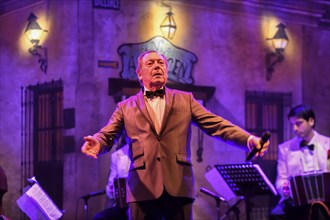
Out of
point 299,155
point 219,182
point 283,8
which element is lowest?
point 219,182

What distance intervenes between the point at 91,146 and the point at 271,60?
6.56 m

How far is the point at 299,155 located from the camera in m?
7.77

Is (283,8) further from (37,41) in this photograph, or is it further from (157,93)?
(157,93)

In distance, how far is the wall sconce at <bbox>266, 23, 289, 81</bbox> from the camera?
9664 mm

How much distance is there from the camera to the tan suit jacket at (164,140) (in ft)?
12.6

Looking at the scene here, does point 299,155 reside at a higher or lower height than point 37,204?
higher

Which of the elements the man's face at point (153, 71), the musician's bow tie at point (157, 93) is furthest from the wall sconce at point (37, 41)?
the musician's bow tie at point (157, 93)

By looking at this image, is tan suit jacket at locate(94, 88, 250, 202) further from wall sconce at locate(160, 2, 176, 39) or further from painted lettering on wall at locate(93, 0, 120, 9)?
wall sconce at locate(160, 2, 176, 39)

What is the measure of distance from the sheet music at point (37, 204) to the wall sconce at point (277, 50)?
17.7ft

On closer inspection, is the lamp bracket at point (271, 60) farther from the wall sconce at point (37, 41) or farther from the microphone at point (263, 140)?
the microphone at point (263, 140)

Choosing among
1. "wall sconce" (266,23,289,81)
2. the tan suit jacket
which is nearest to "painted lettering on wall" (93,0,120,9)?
"wall sconce" (266,23,289,81)

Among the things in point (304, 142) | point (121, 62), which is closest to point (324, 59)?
point (304, 142)

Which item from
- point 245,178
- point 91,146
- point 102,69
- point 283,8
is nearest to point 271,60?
point 283,8

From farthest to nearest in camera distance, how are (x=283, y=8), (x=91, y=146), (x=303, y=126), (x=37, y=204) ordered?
(x=283, y=8), (x=303, y=126), (x=37, y=204), (x=91, y=146)
